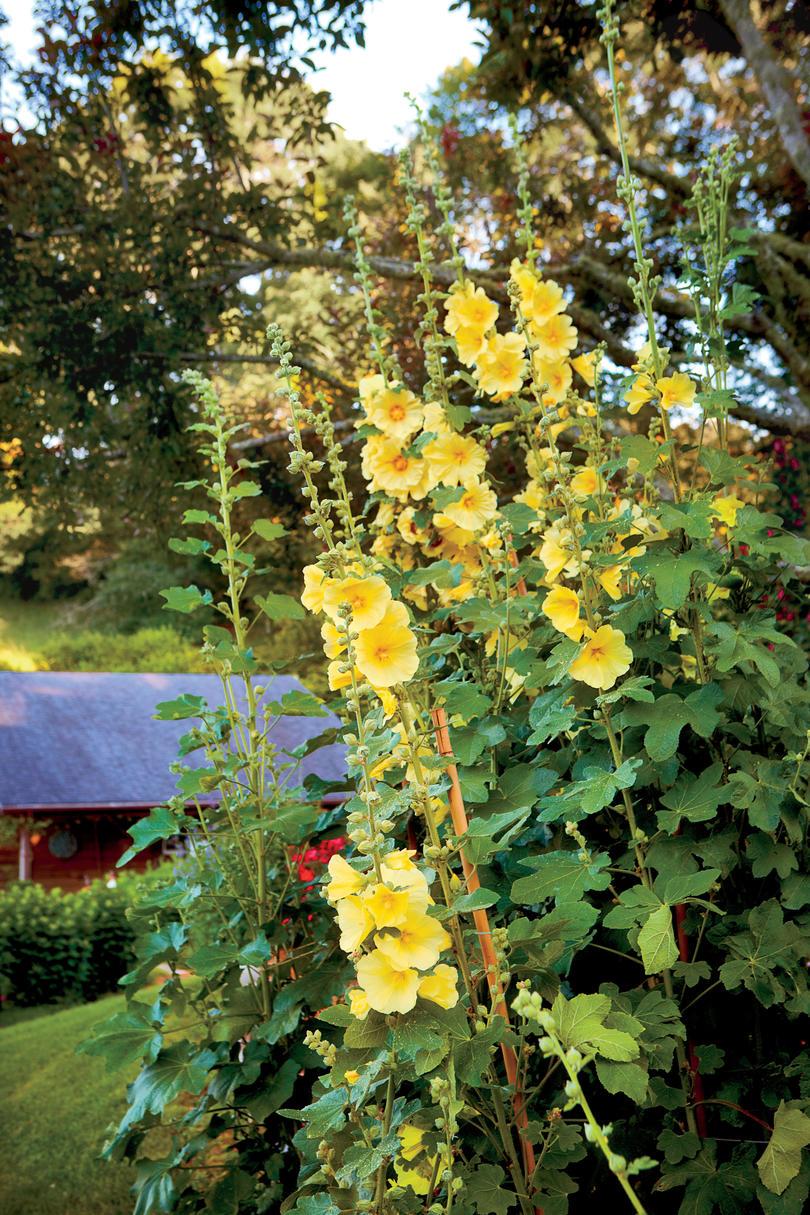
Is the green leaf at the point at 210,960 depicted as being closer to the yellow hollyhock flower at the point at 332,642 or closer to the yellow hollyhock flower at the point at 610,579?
the yellow hollyhock flower at the point at 332,642

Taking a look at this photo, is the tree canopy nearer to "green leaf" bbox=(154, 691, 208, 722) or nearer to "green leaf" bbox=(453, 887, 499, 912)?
"green leaf" bbox=(154, 691, 208, 722)

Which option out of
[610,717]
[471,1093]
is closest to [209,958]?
[471,1093]

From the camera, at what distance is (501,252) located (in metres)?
6.01

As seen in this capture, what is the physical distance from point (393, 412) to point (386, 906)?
3.24 feet

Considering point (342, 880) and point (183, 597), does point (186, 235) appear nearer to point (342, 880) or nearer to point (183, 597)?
point (183, 597)

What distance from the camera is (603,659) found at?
1.31 meters

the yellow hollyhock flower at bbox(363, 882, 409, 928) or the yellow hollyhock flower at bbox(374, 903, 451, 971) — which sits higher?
the yellow hollyhock flower at bbox(363, 882, 409, 928)

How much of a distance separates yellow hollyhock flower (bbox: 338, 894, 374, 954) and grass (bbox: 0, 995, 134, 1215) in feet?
5.93

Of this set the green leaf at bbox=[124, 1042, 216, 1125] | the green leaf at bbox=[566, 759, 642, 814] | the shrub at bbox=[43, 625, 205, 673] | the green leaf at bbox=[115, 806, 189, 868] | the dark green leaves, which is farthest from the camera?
the shrub at bbox=[43, 625, 205, 673]

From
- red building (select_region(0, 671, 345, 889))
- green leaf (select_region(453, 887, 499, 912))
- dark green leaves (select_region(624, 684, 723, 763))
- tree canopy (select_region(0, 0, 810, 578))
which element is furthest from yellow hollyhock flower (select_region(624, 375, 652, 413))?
red building (select_region(0, 671, 345, 889))

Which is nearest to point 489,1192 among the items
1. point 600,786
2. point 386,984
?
point 386,984

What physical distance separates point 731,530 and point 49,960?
31.4 ft

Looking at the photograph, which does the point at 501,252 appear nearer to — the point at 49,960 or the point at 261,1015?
the point at 261,1015

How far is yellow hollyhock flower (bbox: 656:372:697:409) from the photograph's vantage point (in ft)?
5.18
